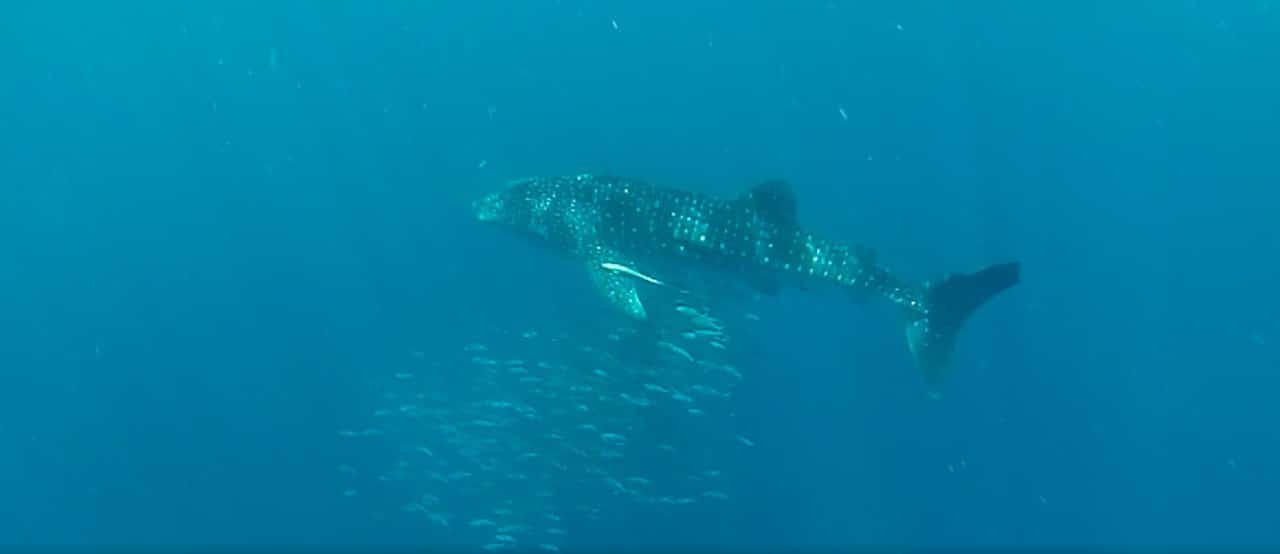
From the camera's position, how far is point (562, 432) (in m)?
12.6

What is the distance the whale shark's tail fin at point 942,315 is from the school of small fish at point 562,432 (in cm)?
249

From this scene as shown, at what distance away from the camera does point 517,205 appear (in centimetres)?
1276

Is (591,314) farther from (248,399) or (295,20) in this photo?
(295,20)

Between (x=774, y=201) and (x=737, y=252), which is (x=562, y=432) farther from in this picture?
(x=774, y=201)

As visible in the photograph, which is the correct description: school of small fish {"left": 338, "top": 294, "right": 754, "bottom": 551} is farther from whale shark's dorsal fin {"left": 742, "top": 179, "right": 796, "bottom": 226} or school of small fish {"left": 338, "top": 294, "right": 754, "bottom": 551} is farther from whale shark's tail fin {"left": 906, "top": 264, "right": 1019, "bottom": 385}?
whale shark's tail fin {"left": 906, "top": 264, "right": 1019, "bottom": 385}

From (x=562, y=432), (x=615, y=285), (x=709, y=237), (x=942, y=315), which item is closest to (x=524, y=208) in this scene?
(x=615, y=285)

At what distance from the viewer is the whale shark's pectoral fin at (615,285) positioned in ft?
37.7

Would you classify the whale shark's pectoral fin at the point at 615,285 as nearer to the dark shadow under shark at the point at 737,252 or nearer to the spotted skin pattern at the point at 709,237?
the dark shadow under shark at the point at 737,252

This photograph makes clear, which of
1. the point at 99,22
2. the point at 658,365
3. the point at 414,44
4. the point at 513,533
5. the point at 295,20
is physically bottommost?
the point at 513,533

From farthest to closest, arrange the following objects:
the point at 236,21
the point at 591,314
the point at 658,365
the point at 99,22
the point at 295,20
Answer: the point at 99,22, the point at 236,21, the point at 295,20, the point at 591,314, the point at 658,365

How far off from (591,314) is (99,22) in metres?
49.5

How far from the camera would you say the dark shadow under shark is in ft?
37.4

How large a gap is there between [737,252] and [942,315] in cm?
234

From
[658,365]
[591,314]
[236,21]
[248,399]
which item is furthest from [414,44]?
[658,365]
